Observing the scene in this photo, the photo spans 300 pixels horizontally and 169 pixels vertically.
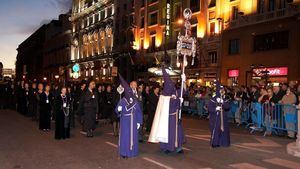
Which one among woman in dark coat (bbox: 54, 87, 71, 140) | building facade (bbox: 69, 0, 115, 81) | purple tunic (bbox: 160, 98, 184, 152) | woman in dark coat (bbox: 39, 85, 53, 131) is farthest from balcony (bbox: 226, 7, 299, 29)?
building facade (bbox: 69, 0, 115, 81)

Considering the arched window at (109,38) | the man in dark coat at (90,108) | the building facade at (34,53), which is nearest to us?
the man in dark coat at (90,108)

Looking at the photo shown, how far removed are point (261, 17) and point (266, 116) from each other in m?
17.7

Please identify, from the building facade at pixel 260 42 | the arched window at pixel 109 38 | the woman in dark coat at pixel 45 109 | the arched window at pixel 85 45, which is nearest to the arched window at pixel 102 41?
the arched window at pixel 109 38

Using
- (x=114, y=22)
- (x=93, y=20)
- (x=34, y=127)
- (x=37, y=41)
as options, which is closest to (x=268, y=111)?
(x=34, y=127)

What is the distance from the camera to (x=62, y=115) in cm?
1392

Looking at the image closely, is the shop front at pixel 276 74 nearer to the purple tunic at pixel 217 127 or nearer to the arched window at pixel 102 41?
the purple tunic at pixel 217 127

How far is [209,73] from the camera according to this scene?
127ft

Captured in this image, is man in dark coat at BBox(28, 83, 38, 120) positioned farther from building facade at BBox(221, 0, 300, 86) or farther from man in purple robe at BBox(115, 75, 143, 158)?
building facade at BBox(221, 0, 300, 86)

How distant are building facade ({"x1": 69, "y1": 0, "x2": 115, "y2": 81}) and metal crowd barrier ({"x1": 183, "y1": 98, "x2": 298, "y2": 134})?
4181 centimetres

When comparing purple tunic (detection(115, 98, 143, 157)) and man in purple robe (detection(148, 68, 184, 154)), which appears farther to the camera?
man in purple robe (detection(148, 68, 184, 154))

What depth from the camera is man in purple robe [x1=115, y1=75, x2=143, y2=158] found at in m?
10.2

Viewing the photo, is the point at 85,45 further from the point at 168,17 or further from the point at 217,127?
the point at 217,127

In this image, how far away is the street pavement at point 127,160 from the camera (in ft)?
30.8

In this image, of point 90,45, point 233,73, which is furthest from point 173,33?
point 90,45
